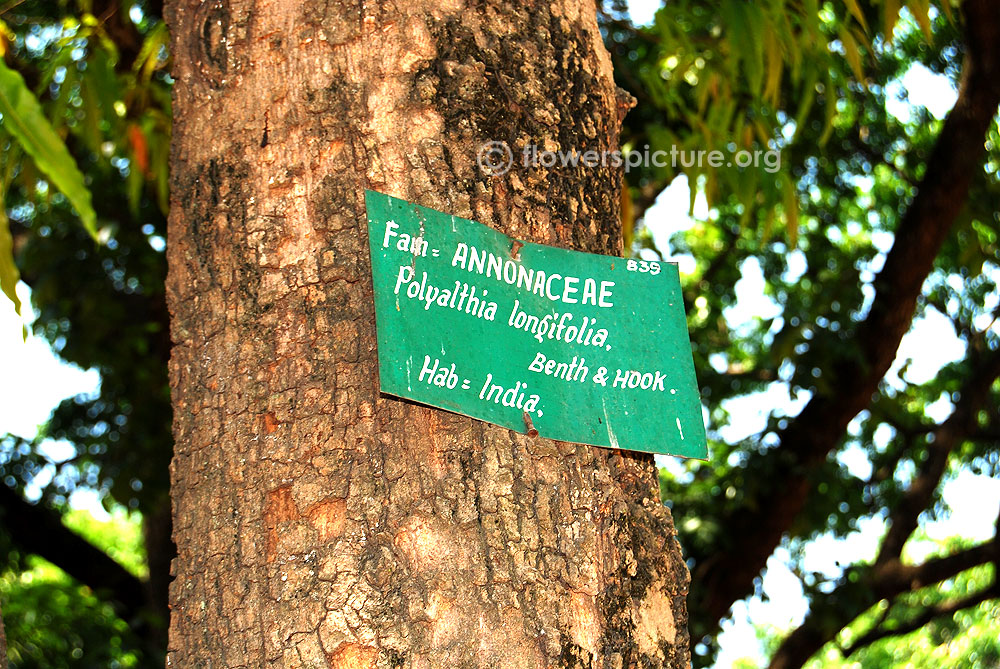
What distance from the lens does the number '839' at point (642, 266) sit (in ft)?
4.08

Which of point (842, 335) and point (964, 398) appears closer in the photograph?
point (842, 335)

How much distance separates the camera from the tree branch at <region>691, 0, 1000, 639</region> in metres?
4.37

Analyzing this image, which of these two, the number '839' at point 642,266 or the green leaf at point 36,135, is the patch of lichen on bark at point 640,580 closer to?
the number '839' at point 642,266

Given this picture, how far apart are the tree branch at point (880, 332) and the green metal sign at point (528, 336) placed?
3.37m

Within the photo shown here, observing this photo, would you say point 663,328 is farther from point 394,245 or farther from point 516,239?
point 394,245

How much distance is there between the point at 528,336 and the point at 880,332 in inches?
147

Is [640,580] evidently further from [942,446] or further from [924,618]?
[924,618]

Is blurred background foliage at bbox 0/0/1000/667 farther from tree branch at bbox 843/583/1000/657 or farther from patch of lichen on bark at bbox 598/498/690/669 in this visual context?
patch of lichen on bark at bbox 598/498/690/669

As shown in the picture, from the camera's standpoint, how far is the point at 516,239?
1.17 metres

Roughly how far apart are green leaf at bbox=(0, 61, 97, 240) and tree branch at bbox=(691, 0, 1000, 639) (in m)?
3.76

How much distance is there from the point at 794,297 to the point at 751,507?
99 centimetres

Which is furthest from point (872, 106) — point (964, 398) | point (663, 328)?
point (663, 328)

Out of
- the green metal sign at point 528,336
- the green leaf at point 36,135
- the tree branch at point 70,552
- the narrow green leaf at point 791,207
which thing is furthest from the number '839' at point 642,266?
the tree branch at point 70,552

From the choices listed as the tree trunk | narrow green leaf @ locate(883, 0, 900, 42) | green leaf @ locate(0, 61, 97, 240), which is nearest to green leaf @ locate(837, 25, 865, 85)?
narrow green leaf @ locate(883, 0, 900, 42)
